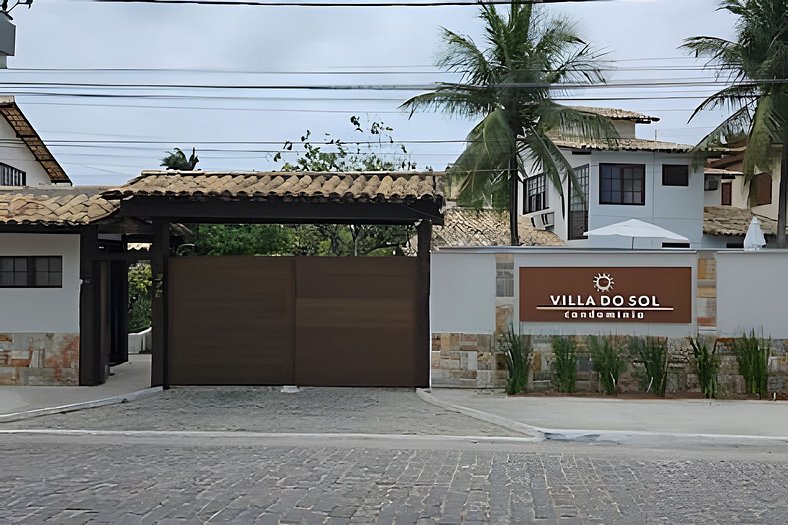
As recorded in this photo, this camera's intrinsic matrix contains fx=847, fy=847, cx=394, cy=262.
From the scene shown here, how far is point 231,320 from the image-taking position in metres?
14.6

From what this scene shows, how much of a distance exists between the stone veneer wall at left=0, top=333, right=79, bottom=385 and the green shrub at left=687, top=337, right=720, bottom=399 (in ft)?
34.8

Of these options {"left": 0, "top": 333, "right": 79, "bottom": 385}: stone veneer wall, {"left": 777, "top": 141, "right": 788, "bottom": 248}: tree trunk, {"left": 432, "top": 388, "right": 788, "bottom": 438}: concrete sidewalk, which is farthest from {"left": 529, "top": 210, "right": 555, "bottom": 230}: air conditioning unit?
{"left": 0, "top": 333, "right": 79, "bottom": 385}: stone veneer wall

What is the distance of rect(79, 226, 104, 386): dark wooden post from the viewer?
14906mm

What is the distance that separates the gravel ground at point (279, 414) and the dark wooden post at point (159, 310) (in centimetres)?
44

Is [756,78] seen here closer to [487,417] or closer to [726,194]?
[726,194]

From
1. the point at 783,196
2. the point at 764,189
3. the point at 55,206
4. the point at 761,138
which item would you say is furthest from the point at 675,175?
the point at 55,206

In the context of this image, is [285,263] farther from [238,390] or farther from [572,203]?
[572,203]

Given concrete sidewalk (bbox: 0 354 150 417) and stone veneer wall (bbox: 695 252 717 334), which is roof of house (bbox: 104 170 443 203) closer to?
concrete sidewalk (bbox: 0 354 150 417)

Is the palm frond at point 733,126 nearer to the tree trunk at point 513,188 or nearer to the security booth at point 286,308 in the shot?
the tree trunk at point 513,188

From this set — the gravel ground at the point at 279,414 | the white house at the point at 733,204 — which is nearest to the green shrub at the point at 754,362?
the gravel ground at the point at 279,414

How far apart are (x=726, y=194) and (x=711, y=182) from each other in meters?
2.17

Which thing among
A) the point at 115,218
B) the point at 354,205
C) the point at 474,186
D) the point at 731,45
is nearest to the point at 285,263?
the point at 354,205

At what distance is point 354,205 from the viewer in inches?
556

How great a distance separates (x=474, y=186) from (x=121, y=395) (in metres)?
10.7
